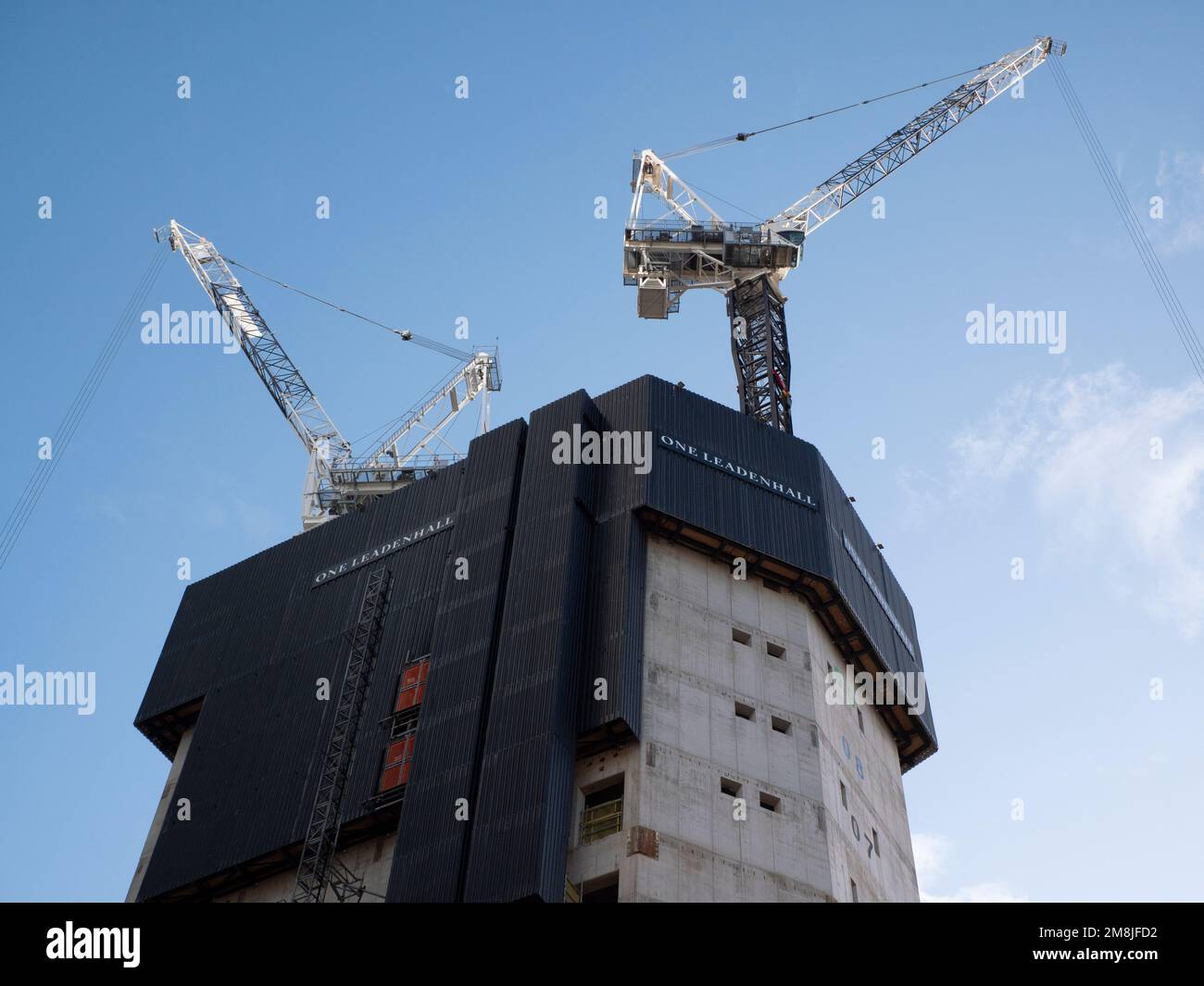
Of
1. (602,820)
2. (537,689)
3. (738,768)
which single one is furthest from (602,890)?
(537,689)

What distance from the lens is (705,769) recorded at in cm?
7606

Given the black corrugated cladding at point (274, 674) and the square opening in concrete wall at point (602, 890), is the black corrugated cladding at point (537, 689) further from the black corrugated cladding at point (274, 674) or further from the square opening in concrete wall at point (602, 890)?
the black corrugated cladding at point (274, 674)

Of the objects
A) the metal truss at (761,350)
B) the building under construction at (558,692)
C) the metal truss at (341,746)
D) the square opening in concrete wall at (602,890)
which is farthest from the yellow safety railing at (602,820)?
the metal truss at (761,350)

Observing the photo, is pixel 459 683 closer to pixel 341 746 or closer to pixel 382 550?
pixel 341 746

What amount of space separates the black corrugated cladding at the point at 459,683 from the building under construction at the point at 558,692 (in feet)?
0.55

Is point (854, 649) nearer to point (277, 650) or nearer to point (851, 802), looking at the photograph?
point (851, 802)

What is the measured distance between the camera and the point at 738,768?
77.1 m

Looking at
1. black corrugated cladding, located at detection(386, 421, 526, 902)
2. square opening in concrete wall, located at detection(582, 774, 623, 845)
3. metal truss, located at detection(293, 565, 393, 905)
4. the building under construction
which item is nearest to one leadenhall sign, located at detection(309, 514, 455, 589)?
the building under construction

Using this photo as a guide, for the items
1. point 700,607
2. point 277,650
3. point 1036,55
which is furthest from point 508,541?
point 1036,55

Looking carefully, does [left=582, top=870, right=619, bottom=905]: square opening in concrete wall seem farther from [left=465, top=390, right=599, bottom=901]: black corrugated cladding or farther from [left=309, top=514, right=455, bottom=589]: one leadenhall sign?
[left=309, top=514, right=455, bottom=589]: one leadenhall sign

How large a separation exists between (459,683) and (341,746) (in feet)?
25.7

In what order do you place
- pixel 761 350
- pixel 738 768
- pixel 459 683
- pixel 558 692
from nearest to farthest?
pixel 558 692
pixel 738 768
pixel 459 683
pixel 761 350

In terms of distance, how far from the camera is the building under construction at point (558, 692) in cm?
7344

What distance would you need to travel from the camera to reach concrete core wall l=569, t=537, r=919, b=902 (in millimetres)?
71875
